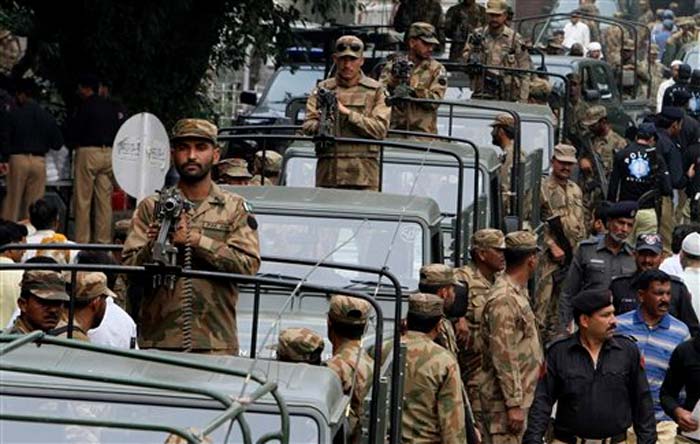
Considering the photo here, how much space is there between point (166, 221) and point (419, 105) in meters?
8.12

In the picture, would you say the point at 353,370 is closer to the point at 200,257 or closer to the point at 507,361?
the point at 200,257

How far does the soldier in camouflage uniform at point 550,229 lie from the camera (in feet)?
54.6

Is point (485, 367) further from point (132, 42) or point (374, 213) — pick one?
point (132, 42)

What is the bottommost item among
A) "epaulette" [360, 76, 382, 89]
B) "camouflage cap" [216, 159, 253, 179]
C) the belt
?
the belt

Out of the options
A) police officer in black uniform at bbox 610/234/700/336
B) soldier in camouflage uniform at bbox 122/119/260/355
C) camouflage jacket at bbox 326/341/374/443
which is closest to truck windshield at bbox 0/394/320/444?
camouflage jacket at bbox 326/341/374/443

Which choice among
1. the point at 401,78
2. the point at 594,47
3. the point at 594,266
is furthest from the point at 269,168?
the point at 594,47

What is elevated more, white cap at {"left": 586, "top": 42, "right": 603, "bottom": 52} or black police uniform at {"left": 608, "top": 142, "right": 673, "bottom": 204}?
white cap at {"left": 586, "top": 42, "right": 603, "bottom": 52}

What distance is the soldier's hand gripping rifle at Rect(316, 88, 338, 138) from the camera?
1300 centimetres

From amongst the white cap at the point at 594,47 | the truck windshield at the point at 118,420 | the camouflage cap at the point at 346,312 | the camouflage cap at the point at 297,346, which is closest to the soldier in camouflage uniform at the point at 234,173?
the camouflage cap at the point at 346,312

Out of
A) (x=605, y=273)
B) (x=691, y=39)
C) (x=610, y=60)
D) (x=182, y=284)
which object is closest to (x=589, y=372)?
(x=182, y=284)

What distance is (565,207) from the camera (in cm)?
1748

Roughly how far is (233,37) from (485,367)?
9243 millimetres

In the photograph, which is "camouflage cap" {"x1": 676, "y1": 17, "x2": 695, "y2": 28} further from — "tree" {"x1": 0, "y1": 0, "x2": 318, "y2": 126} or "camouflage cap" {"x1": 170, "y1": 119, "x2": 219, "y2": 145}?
"camouflage cap" {"x1": 170, "y1": 119, "x2": 219, "y2": 145}

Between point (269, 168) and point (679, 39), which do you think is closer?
point (269, 168)
